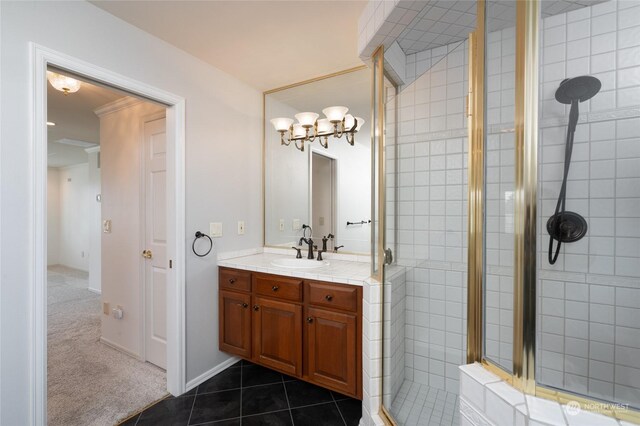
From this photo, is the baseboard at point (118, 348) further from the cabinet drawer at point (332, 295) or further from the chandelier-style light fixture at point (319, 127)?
the chandelier-style light fixture at point (319, 127)

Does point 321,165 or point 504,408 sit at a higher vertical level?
point 321,165

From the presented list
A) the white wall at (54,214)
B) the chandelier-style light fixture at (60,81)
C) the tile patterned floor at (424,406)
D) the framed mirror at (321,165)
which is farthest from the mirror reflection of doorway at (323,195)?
the white wall at (54,214)

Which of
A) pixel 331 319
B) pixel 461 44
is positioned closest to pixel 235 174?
pixel 331 319

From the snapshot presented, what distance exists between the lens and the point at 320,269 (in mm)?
2031

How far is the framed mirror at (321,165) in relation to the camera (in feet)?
7.25

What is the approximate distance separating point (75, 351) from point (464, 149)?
3568mm

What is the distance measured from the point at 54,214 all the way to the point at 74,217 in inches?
32.7

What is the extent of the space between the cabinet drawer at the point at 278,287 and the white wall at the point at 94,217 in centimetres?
355

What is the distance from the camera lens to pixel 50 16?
141cm

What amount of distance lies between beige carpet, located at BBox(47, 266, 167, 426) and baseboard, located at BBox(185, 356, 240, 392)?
6.8 inches

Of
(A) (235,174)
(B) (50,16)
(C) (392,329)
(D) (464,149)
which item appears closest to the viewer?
(B) (50,16)

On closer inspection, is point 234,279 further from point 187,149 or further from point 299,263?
point 187,149

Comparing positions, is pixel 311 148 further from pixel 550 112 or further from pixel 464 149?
pixel 550 112

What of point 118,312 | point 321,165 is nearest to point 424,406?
point 321,165
